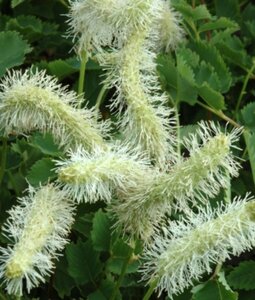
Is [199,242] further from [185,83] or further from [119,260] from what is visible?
[185,83]

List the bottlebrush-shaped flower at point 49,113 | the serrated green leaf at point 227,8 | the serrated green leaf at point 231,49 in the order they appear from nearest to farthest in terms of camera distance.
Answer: the bottlebrush-shaped flower at point 49,113
the serrated green leaf at point 231,49
the serrated green leaf at point 227,8

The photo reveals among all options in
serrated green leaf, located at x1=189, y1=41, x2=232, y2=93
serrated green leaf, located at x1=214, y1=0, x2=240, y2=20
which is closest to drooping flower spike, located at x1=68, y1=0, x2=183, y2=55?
serrated green leaf, located at x1=189, y1=41, x2=232, y2=93

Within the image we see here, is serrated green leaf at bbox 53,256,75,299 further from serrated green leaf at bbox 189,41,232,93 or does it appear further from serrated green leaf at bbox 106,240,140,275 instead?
serrated green leaf at bbox 189,41,232,93

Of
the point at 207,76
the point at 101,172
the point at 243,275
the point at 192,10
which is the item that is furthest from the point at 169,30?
the point at 101,172

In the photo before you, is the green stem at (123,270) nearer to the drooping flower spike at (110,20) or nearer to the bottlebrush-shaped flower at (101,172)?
the bottlebrush-shaped flower at (101,172)

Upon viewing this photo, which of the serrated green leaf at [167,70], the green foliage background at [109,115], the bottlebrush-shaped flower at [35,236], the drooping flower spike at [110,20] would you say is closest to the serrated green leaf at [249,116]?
the green foliage background at [109,115]

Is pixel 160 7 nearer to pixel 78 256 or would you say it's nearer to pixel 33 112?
pixel 33 112
